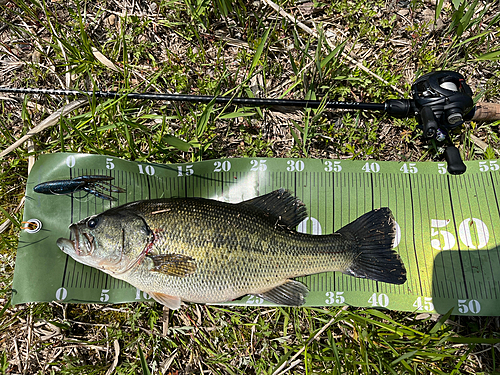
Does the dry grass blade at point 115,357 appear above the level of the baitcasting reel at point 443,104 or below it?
below

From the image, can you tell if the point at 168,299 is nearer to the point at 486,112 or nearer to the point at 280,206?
the point at 280,206

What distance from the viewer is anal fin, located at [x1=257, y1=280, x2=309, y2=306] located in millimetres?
2883

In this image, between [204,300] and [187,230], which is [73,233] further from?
[204,300]

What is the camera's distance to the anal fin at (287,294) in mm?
2883

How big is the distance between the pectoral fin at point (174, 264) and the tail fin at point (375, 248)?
147cm

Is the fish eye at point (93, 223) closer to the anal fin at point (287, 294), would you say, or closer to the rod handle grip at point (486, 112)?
the anal fin at point (287, 294)

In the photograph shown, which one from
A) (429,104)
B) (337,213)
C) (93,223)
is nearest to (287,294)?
(337,213)

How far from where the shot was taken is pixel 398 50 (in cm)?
357

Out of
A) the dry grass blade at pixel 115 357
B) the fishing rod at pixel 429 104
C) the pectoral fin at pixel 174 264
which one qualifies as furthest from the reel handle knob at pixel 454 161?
the dry grass blade at pixel 115 357

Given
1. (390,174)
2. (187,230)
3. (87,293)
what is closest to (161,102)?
(187,230)

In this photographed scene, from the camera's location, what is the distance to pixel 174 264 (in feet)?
8.44

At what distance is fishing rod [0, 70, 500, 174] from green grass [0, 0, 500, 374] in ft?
0.52

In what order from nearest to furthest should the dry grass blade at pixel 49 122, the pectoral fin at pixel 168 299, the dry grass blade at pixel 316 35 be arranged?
the pectoral fin at pixel 168 299, the dry grass blade at pixel 49 122, the dry grass blade at pixel 316 35

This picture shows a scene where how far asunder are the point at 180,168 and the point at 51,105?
1729mm
